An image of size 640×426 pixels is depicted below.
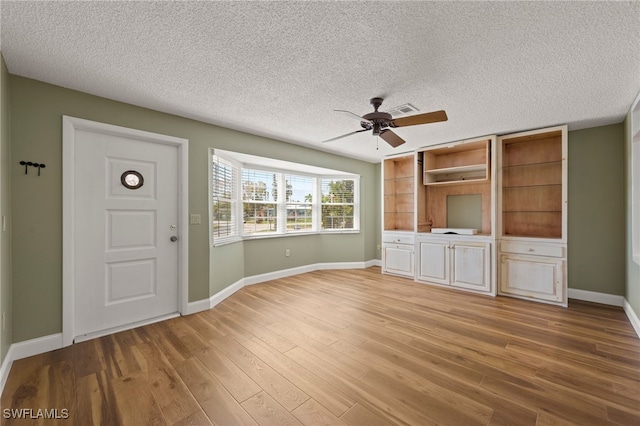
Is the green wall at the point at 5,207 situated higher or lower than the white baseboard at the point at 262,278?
higher

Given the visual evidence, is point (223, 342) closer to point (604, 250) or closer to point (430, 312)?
point (430, 312)

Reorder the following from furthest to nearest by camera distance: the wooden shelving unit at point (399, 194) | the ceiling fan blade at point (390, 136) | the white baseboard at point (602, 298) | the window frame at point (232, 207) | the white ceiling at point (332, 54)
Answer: the wooden shelving unit at point (399, 194) < the window frame at point (232, 207) < the white baseboard at point (602, 298) < the ceiling fan blade at point (390, 136) < the white ceiling at point (332, 54)

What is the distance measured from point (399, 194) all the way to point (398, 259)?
4.45 feet

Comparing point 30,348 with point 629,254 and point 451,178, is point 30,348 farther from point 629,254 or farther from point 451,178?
point 629,254

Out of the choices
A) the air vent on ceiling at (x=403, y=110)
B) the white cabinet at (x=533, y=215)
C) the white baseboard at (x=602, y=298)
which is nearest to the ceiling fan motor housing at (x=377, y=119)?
the air vent on ceiling at (x=403, y=110)

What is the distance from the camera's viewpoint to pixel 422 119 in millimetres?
2590

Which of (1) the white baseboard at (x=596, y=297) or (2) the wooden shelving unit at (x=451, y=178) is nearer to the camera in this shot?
(1) the white baseboard at (x=596, y=297)

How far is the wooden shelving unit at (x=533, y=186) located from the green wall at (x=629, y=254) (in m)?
0.62

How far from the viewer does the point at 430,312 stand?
133 inches

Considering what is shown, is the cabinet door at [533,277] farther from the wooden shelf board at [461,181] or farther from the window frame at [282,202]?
the window frame at [282,202]

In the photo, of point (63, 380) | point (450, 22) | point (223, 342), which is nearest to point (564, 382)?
point (450, 22)

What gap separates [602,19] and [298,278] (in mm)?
4654

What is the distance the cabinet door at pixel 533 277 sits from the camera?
3.65 metres

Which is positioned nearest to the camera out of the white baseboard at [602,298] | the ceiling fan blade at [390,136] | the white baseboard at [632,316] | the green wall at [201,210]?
Answer: the green wall at [201,210]
